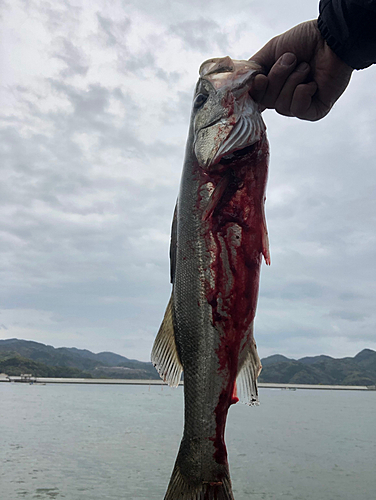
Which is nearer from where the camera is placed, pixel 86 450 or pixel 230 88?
pixel 230 88

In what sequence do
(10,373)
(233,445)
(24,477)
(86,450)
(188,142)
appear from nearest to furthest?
1. (188,142)
2. (24,477)
3. (86,450)
4. (233,445)
5. (10,373)

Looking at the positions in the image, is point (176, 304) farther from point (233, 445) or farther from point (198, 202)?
point (233, 445)

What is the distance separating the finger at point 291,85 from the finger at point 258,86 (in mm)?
181

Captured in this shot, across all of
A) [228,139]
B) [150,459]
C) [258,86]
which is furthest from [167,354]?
[150,459]

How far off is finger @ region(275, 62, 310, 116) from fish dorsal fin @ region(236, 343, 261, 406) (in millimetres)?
2162

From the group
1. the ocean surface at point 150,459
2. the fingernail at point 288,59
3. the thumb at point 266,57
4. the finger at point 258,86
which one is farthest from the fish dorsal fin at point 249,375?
the ocean surface at point 150,459

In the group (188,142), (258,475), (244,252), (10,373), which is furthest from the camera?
(10,373)

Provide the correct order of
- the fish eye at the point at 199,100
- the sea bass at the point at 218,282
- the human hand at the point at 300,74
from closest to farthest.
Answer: the sea bass at the point at 218,282, the human hand at the point at 300,74, the fish eye at the point at 199,100

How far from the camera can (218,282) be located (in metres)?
3.32

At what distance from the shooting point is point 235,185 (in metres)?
3.40

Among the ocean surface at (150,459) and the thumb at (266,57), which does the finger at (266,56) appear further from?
the ocean surface at (150,459)

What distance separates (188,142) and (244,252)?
1.22 metres

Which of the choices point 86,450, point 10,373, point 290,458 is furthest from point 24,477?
point 10,373

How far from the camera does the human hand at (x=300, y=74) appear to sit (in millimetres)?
3531
